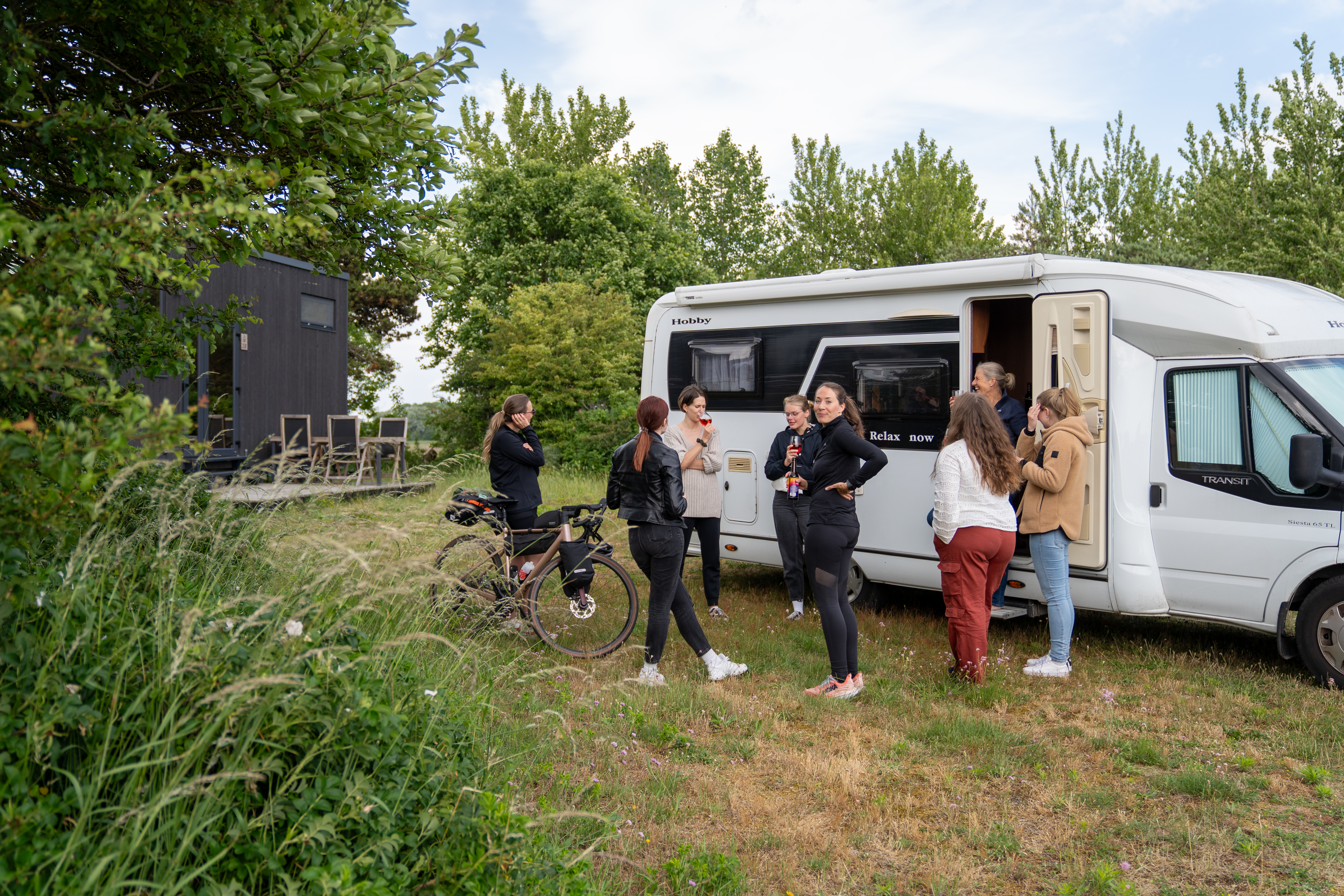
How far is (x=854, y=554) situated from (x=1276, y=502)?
3.15m

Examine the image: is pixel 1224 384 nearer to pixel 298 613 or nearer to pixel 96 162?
pixel 298 613

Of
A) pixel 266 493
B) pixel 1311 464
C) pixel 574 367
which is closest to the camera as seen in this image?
pixel 266 493

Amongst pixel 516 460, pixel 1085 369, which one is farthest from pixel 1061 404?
pixel 516 460

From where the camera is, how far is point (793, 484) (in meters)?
Answer: 7.44

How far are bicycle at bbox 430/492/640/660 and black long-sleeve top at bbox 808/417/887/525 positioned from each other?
162cm

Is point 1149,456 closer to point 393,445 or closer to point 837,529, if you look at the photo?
point 837,529

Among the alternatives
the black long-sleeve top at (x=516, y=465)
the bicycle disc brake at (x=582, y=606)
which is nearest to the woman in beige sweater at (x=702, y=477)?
the bicycle disc brake at (x=582, y=606)

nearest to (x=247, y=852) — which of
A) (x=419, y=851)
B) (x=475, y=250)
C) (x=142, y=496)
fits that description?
(x=419, y=851)

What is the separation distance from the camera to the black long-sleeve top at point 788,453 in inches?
292

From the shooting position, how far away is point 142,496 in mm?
4059

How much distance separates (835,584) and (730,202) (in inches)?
1590

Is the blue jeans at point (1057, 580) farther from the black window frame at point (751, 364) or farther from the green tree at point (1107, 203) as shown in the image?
the green tree at point (1107, 203)

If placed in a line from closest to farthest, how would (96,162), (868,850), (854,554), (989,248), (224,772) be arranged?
(224,772)
(96,162)
(868,850)
(854,554)
(989,248)

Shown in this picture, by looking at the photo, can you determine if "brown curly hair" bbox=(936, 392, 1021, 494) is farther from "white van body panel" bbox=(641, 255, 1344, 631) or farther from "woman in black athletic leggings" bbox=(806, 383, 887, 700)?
"white van body panel" bbox=(641, 255, 1344, 631)
